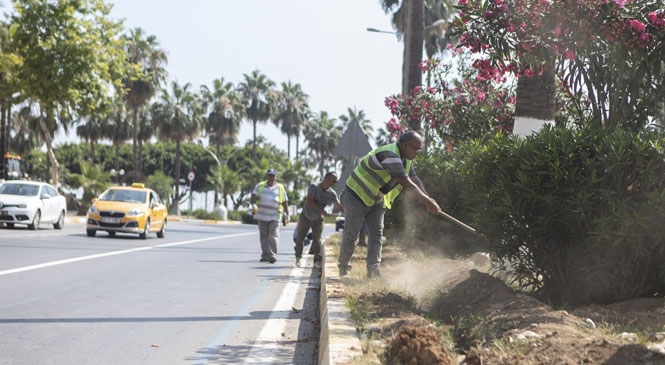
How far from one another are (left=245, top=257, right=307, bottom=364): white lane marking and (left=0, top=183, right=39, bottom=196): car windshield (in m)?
15.8

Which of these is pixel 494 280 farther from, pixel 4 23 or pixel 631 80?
pixel 4 23

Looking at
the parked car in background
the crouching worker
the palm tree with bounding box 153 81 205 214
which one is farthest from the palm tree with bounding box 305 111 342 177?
the crouching worker

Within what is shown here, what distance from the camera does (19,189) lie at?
25.8 meters

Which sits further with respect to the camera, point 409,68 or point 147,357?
point 409,68

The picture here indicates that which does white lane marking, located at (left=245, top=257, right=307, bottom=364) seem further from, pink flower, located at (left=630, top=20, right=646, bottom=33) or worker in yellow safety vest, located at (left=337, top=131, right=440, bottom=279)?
pink flower, located at (left=630, top=20, right=646, bottom=33)

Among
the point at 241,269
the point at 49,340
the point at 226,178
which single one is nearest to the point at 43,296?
the point at 49,340

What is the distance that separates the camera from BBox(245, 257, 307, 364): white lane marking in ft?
21.8

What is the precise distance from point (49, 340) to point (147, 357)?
1005 millimetres

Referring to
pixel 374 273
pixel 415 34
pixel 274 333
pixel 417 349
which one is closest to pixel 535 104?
pixel 374 273

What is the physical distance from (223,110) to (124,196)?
185ft

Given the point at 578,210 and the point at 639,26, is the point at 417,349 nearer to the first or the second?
the point at 578,210

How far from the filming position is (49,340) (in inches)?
272

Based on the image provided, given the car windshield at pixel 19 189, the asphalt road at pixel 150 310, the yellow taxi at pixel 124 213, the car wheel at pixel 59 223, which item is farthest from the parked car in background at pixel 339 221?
the asphalt road at pixel 150 310

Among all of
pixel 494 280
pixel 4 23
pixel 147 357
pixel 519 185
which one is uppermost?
pixel 4 23
